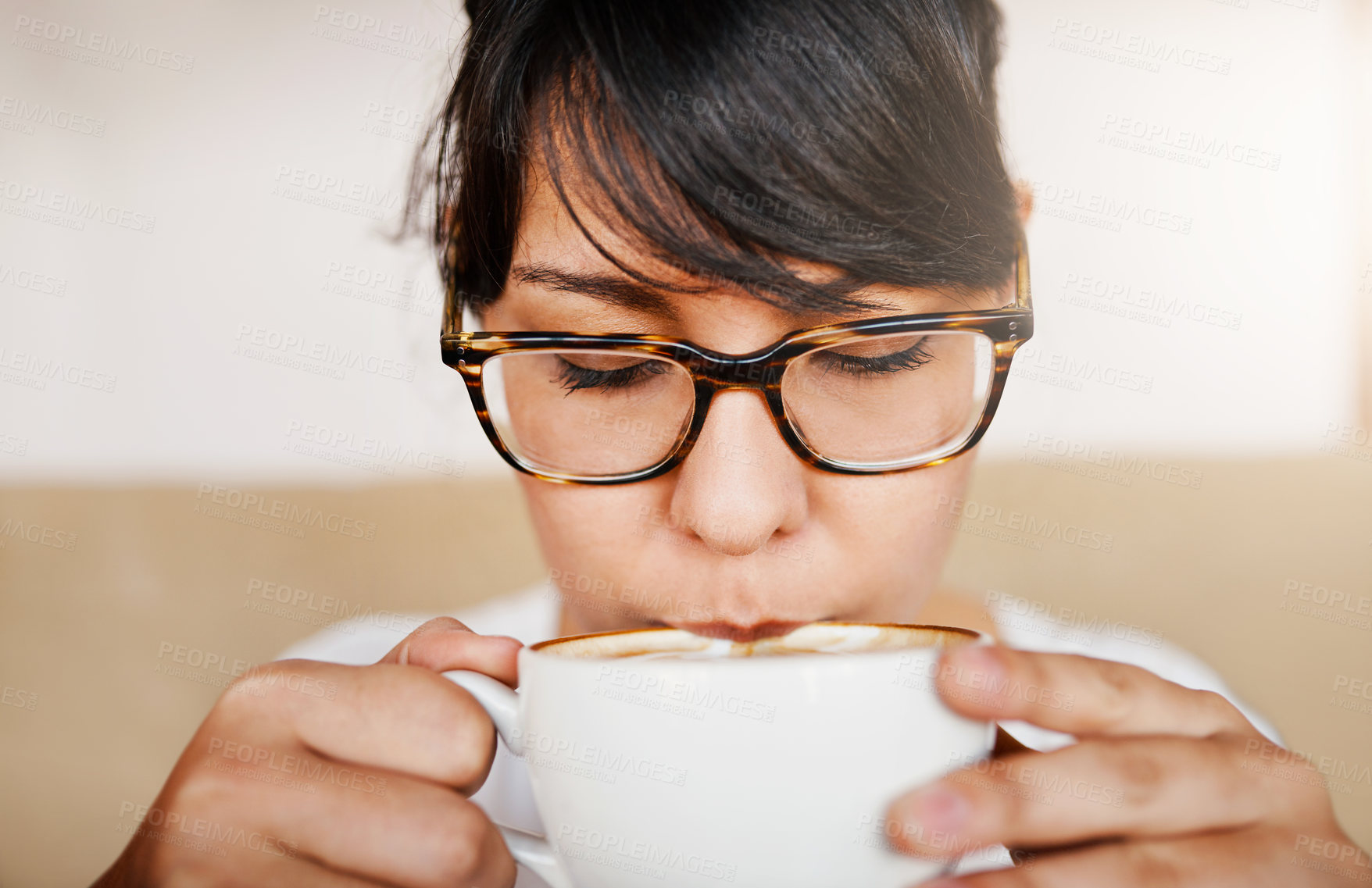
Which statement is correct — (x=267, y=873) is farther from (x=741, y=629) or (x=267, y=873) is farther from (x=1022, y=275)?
(x=1022, y=275)

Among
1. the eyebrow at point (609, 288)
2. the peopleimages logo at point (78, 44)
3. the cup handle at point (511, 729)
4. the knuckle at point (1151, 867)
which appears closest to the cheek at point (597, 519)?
the eyebrow at point (609, 288)

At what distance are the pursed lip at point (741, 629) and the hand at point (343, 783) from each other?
19 centimetres

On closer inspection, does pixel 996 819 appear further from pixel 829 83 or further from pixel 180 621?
pixel 180 621

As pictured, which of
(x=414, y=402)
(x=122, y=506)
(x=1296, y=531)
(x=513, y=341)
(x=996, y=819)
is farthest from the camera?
(x=414, y=402)

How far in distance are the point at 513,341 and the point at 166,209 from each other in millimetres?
705

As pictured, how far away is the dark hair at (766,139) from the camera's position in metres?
0.53

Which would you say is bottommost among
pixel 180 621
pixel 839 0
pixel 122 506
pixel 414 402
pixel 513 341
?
pixel 180 621

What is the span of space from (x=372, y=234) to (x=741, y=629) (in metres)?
0.78

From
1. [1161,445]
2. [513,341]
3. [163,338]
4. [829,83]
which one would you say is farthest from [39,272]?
[1161,445]

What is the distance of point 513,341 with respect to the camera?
1.75 feet

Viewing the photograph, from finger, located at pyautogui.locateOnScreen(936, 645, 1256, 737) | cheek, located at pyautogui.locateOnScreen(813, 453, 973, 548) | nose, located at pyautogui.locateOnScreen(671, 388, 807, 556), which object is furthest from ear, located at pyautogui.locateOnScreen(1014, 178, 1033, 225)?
finger, located at pyautogui.locateOnScreen(936, 645, 1256, 737)

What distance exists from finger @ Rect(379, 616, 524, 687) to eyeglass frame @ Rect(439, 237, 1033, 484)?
193 millimetres

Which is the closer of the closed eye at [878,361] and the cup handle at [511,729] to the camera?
the cup handle at [511,729]

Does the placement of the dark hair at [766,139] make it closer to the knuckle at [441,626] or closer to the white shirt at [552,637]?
the knuckle at [441,626]
